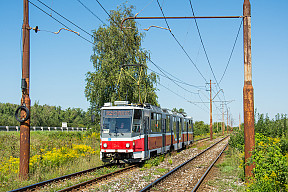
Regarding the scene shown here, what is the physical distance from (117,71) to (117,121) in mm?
17294

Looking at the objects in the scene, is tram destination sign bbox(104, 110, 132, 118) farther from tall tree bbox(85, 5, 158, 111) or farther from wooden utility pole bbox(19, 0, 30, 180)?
tall tree bbox(85, 5, 158, 111)

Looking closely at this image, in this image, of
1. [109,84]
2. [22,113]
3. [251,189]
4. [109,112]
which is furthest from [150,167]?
[109,84]

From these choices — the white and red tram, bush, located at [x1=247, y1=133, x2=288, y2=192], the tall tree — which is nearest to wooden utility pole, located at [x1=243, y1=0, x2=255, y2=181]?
bush, located at [x1=247, y1=133, x2=288, y2=192]

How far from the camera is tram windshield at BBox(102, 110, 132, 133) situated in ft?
51.9

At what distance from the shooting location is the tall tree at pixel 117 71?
32188 mm

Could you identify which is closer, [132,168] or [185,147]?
[132,168]

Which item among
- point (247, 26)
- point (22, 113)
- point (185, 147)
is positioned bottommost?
point (185, 147)

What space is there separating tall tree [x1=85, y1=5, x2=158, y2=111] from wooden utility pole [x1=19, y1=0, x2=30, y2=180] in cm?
1837

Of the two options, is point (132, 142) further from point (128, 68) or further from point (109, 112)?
point (128, 68)

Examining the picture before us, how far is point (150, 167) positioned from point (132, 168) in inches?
36.2

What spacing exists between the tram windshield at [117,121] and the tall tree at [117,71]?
A: 15.2 m

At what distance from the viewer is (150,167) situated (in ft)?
53.3

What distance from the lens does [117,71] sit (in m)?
32.8

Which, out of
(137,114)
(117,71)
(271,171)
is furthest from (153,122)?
(117,71)
